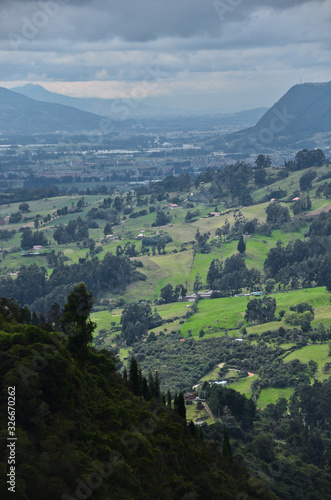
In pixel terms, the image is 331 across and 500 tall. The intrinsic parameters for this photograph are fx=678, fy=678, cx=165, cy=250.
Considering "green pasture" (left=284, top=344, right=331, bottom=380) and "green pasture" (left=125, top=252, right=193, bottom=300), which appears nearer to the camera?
"green pasture" (left=284, top=344, right=331, bottom=380)

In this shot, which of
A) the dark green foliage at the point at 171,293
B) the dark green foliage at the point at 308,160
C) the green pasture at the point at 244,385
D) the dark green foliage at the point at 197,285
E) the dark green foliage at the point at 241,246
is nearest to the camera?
the green pasture at the point at 244,385

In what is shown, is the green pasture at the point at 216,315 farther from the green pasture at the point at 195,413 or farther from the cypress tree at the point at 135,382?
the cypress tree at the point at 135,382

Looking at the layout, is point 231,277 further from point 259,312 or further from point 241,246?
point 259,312

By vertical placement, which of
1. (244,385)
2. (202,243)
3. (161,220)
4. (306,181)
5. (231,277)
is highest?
(306,181)

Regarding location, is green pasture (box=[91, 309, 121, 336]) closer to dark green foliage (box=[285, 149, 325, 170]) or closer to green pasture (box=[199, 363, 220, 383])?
green pasture (box=[199, 363, 220, 383])

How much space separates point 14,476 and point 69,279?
77.3 m

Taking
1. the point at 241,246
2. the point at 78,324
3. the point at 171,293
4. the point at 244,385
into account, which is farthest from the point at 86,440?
the point at 241,246

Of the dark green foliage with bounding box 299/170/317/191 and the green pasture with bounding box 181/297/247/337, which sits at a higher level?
the dark green foliage with bounding box 299/170/317/191

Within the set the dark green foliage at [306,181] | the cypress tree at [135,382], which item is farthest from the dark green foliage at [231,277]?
the cypress tree at [135,382]

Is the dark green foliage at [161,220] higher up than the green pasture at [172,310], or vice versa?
the dark green foliage at [161,220]

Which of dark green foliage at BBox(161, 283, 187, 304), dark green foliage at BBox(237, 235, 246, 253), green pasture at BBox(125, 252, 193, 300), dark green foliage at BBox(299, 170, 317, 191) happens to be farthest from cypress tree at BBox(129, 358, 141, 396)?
dark green foliage at BBox(299, 170, 317, 191)

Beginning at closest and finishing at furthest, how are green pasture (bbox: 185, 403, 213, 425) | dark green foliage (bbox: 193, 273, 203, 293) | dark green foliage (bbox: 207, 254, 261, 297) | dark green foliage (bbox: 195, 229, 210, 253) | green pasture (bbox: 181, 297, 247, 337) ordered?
green pasture (bbox: 185, 403, 213, 425) < green pasture (bbox: 181, 297, 247, 337) < dark green foliage (bbox: 207, 254, 261, 297) < dark green foliage (bbox: 193, 273, 203, 293) < dark green foliage (bbox: 195, 229, 210, 253)

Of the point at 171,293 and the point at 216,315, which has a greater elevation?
the point at 171,293

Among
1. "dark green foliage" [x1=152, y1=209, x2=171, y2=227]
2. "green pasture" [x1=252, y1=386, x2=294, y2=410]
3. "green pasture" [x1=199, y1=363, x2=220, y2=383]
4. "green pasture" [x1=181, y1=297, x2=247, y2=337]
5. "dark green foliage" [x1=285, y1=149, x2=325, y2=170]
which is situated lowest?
"green pasture" [x1=199, y1=363, x2=220, y2=383]
